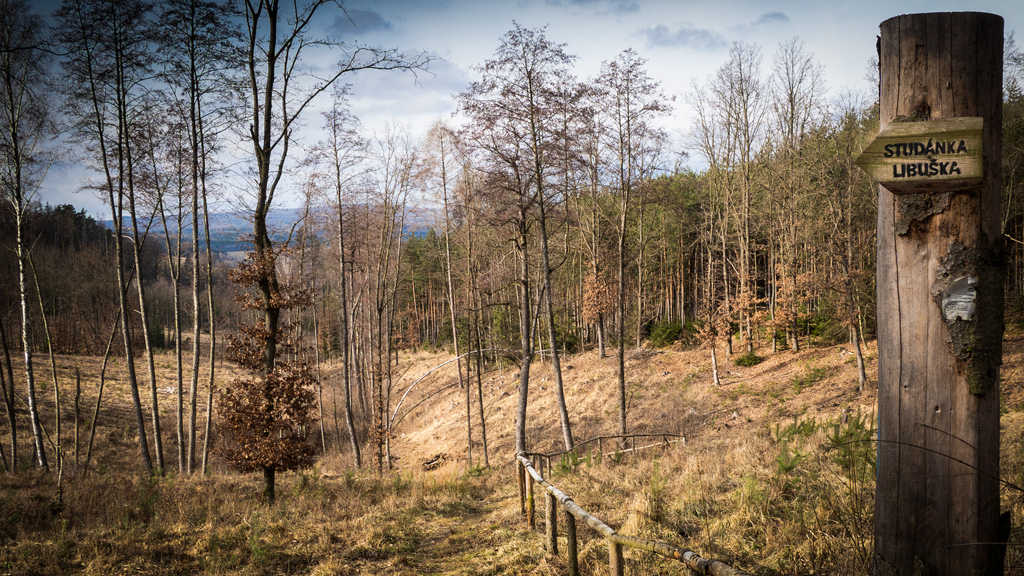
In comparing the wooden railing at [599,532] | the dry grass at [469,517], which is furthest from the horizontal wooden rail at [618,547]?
the dry grass at [469,517]

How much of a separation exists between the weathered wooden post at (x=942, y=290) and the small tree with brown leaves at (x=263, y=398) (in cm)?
848

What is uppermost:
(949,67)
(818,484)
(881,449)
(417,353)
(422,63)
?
(422,63)

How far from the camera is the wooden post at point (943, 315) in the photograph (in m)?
1.96

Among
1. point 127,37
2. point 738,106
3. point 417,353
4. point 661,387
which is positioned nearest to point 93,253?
point 417,353

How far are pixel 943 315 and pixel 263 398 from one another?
9.26 meters

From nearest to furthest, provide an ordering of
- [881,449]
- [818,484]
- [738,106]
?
1. [881,449]
2. [818,484]
3. [738,106]

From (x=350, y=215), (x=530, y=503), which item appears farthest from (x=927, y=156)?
(x=350, y=215)

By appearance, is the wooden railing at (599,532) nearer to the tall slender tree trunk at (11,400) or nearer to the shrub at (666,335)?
the tall slender tree trunk at (11,400)

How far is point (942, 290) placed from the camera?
6.53 ft

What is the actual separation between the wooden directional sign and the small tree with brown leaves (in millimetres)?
8475

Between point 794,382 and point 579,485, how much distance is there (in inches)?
532

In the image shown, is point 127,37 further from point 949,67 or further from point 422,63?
point 949,67

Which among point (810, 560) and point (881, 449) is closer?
point (881, 449)

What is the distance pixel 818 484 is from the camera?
456 cm
